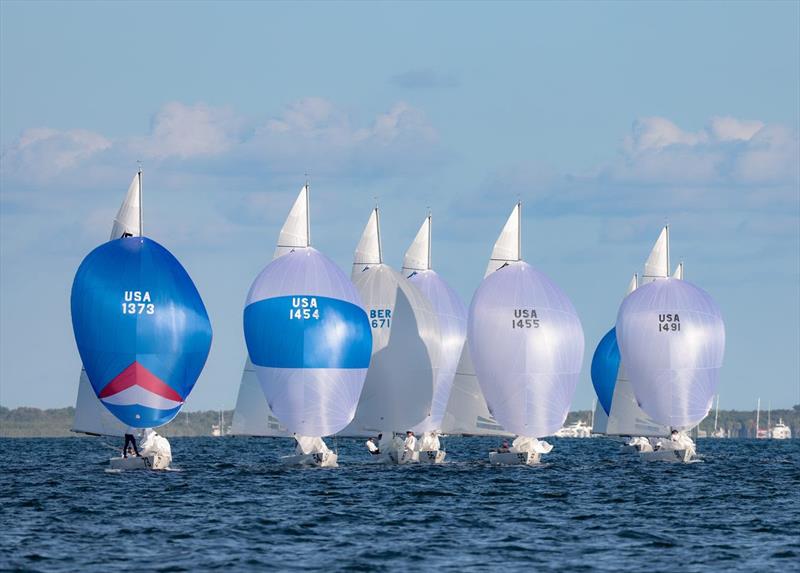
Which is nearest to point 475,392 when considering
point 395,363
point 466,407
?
point 466,407

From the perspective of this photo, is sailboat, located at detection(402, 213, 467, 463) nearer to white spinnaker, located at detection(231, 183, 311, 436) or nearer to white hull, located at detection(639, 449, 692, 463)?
white spinnaker, located at detection(231, 183, 311, 436)

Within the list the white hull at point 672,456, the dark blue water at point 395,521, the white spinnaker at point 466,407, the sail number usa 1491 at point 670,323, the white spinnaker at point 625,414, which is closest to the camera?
the dark blue water at point 395,521

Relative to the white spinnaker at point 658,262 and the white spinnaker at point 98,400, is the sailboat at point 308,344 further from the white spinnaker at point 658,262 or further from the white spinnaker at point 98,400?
the white spinnaker at point 658,262

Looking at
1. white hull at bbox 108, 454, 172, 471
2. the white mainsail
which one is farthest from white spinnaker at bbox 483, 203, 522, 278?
white hull at bbox 108, 454, 172, 471

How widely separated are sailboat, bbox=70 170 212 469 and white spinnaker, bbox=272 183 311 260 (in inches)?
219

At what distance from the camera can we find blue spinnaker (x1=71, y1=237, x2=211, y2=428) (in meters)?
59.8

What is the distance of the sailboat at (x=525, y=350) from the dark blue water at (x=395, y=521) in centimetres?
254

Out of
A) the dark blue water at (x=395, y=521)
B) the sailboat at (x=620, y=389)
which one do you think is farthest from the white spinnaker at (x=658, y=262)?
the dark blue water at (x=395, y=521)

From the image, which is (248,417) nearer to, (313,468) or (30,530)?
(313,468)

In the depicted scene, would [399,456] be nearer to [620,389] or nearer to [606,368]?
[620,389]

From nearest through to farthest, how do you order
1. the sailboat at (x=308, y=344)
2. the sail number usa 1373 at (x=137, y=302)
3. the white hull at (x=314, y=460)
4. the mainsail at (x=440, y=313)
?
the sail number usa 1373 at (x=137, y=302), the sailboat at (x=308, y=344), the white hull at (x=314, y=460), the mainsail at (x=440, y=313)

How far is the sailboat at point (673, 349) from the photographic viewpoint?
7656 centimetres

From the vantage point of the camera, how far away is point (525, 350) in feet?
220

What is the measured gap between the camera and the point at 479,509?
51.0 m
